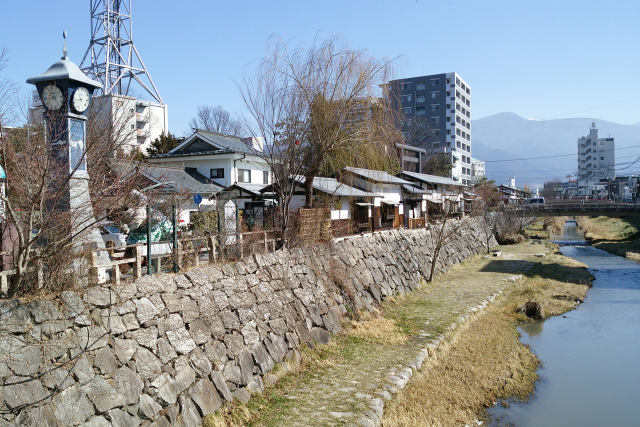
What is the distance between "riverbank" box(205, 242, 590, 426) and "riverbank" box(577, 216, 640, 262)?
24.3 metres

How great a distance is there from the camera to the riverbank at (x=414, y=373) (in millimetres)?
9156

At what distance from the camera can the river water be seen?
1093 cm

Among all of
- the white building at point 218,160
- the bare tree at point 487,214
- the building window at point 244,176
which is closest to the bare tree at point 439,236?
the bare tree at point 487,214

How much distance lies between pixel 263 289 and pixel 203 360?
3035 mm

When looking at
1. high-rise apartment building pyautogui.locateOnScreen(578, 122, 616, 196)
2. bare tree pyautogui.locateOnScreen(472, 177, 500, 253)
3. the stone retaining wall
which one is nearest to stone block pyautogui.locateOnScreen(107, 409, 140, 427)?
the stone retaining wall

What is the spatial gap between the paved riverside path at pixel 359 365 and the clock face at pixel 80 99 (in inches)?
263

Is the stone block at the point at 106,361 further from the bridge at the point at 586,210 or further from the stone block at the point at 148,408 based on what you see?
the bridge at the point at 586,210

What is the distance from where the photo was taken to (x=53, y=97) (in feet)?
29.4

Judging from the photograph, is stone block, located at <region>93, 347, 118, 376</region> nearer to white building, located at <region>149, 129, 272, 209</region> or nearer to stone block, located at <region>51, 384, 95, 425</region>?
stone block, located at <region>51, 384, 95, 425</region>

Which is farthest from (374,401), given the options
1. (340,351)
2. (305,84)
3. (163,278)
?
(305,84)

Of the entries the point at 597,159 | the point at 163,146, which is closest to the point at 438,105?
the point at 163,146

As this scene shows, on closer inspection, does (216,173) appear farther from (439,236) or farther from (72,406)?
(72,406)

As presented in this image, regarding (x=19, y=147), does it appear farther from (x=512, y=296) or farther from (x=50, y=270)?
(x=512, y=296)

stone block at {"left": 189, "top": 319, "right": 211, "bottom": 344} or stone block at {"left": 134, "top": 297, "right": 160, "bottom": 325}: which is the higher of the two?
stone block at {"left": 134, "top": 297, "right": 160, "bottom": 325}
